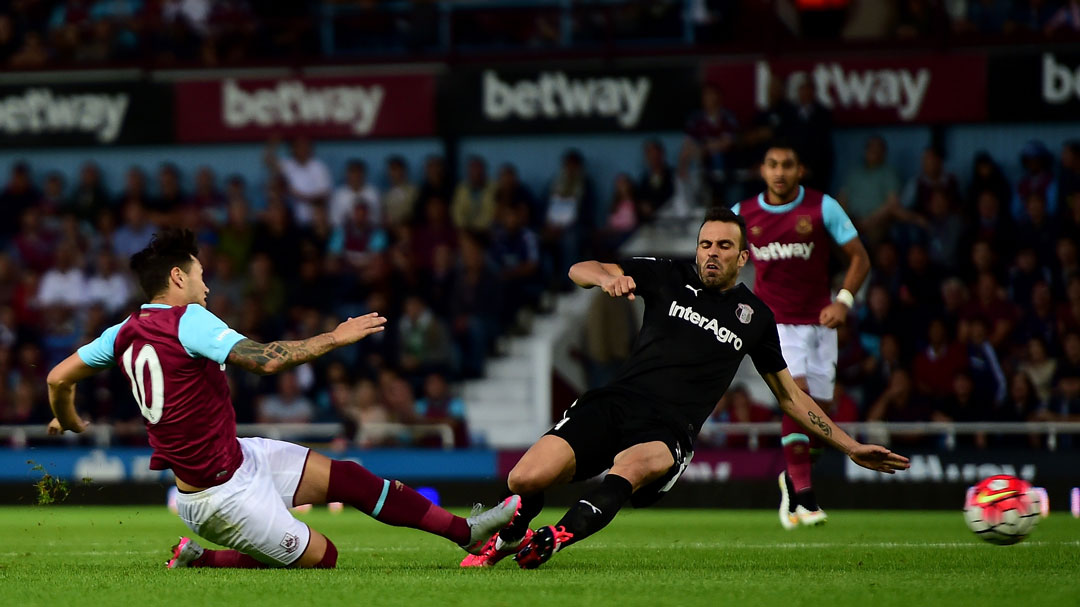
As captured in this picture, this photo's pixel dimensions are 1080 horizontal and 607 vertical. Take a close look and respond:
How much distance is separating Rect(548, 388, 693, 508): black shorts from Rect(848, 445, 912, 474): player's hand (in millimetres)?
753

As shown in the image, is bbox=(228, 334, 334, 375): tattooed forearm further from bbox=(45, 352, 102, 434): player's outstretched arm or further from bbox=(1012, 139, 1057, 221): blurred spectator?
bbox=(1012, 139, 1057, 221): blurred spectator

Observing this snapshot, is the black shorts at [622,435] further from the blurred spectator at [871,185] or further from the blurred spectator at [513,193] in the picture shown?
the blurred spectator at [513,193]

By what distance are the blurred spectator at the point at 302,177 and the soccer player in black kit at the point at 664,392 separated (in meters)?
11.6

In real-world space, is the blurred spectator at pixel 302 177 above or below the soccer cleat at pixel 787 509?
above

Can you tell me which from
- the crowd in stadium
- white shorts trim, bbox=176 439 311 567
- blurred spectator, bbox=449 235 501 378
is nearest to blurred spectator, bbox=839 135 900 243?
the crowd in stadium

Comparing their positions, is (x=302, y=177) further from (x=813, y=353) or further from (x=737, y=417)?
(x=813, y=353)

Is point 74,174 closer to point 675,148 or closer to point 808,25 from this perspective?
point 675,148

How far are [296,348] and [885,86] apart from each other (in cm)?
1204

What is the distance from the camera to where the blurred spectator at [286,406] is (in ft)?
53.0

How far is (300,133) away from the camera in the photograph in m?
18.8

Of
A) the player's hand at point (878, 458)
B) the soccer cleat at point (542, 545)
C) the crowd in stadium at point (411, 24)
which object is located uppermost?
the crowd in stadium at point (411, 24)

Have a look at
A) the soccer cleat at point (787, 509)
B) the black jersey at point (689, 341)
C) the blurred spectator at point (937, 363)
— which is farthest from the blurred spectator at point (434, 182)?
the black jersey at point (689, 341)

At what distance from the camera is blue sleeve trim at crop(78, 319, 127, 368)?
6.68 m

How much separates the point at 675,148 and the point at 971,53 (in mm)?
3552
